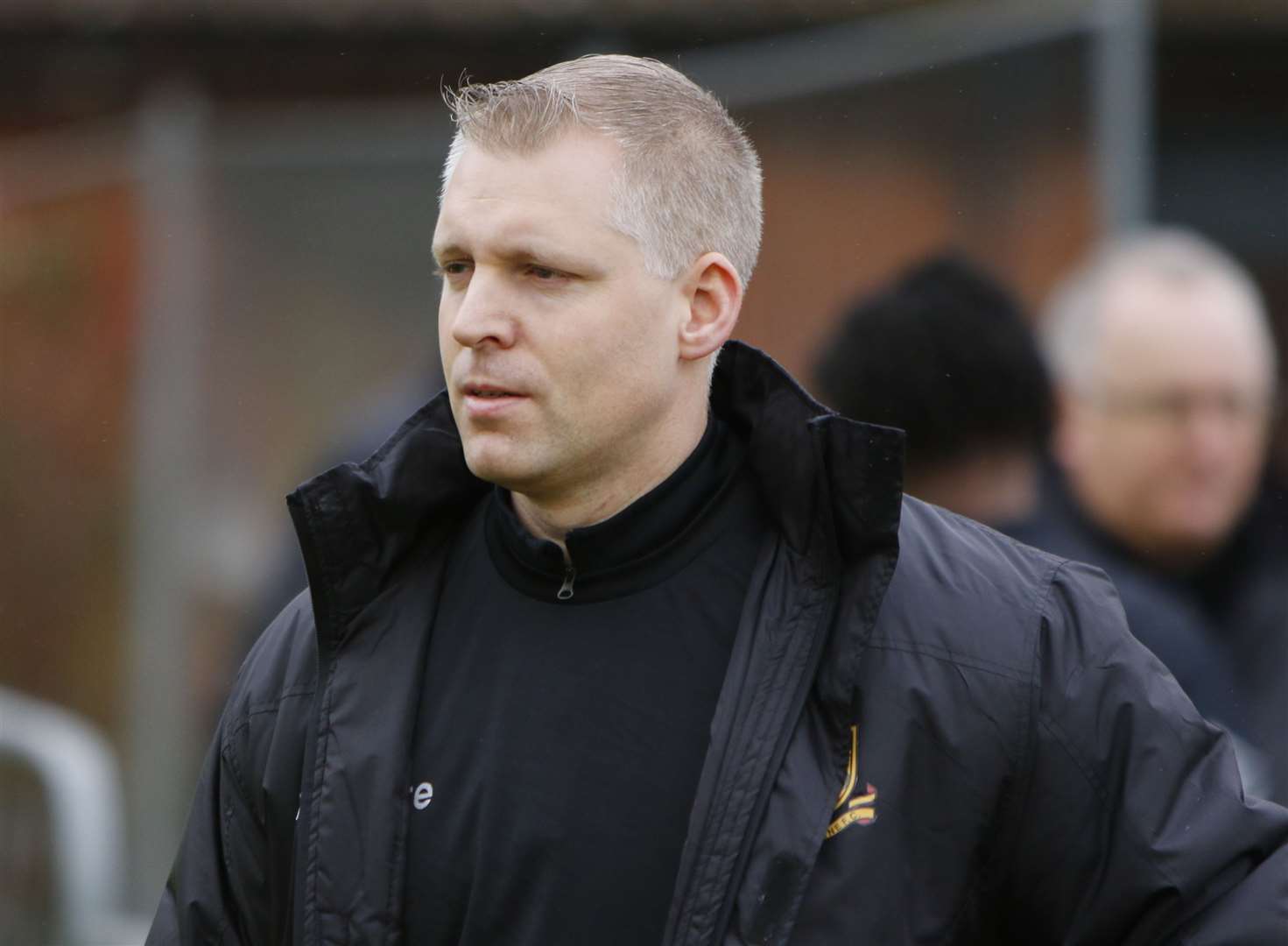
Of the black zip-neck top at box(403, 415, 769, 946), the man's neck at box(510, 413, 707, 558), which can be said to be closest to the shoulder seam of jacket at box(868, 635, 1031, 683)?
the black zip-neck top at box(403, 415, 769, 946)

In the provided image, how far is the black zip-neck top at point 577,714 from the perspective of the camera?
2.85 m

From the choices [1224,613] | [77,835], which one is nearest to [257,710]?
[77,835]

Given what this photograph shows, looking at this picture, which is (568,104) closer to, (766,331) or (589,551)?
(589,551)

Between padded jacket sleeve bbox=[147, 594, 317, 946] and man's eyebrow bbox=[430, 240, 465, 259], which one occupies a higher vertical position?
man's eyebrow bbox=[430, 240, 465, 259]

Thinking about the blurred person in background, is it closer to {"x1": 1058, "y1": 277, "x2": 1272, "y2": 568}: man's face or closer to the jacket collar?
{"x1": 1058, "y1": 277, "x2": 1272, "y2": 568}: man's face

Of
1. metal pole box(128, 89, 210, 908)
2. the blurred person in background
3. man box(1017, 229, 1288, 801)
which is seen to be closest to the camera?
the blurred person in background

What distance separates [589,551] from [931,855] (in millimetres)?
632

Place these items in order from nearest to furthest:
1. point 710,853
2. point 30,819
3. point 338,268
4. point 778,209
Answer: point 710,853 < point 30,819 < point 778,209 < point 338,268

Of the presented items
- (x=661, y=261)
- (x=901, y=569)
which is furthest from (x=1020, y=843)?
(x=661, y=261)

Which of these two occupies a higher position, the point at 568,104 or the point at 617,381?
the point at 568,104

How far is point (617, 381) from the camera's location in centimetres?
302

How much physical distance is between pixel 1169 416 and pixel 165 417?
337 centimetres

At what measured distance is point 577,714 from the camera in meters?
2.96

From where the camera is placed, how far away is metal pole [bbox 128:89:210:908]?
6922 millimetres
